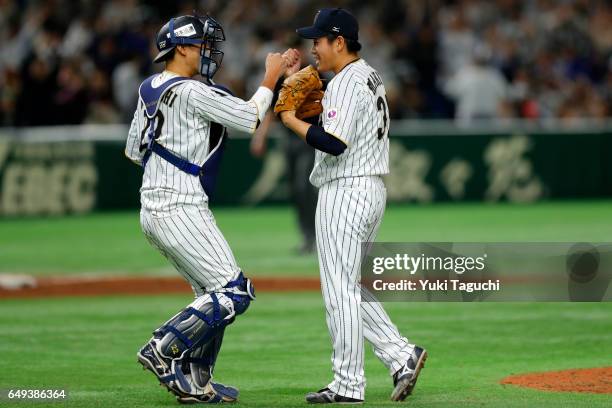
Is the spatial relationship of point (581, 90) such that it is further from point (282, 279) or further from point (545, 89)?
point (282, 279)

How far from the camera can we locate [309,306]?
1196 centimetres

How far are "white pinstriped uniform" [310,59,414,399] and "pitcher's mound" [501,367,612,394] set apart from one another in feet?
4.35

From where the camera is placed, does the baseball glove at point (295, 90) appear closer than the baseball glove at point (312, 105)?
Yes

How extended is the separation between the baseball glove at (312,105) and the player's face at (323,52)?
16cm

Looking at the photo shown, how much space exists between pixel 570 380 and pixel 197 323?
8.15 ft

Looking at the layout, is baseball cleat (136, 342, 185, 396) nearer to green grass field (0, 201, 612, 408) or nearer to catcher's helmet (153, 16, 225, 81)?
green grass field (0, 201, 612, 408)

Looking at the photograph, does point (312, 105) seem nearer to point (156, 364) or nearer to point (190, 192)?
point (190, 192)

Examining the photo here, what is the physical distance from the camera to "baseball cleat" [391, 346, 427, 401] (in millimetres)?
7195

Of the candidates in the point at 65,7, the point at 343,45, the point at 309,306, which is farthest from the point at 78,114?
the point at 343,45

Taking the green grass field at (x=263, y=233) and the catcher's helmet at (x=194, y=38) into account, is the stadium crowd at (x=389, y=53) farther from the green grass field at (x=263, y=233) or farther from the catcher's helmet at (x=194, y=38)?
the catcher's helmet at (x=194, y=38)

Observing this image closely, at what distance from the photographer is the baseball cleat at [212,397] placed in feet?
23.4

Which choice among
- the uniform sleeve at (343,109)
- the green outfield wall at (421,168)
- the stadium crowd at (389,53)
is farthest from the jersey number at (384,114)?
the green outfield wall at (421,168)

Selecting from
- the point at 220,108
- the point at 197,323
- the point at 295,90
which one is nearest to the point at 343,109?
the point at 295,90

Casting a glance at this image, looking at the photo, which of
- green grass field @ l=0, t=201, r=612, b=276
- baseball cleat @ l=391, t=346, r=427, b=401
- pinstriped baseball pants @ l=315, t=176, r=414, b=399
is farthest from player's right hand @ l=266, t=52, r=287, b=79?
green grass field @ l=0, t=201, r=612, b=276
